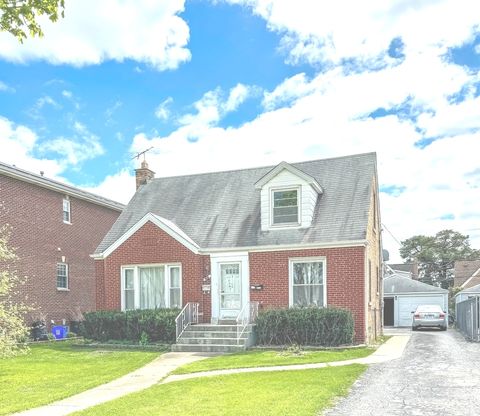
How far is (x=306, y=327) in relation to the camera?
16406mm

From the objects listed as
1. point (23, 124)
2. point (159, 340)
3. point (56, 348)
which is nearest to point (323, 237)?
point (159, 340)

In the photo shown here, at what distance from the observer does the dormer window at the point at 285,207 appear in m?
18.8

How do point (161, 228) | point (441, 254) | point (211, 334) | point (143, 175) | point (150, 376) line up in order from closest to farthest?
point (150, 376) → point (211, 334) → point (161, 228) → point (143, 175) → point (441, 254)

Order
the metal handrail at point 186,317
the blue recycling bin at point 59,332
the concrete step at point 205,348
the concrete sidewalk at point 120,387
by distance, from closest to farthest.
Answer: the concrete sidewalk at point 120,387
the concrete step at point 205,348
the metal handrail at point 186,317
the blue recycling bin at point 59,332

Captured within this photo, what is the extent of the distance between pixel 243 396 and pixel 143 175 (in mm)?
15681

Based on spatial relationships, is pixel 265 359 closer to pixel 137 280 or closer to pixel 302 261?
pixel 302 261

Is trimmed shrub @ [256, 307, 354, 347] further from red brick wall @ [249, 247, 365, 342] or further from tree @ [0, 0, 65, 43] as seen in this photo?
tree @ [0, 0, 65, 43]

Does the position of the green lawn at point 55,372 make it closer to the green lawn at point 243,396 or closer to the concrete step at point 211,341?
the concrete step at point 211,341

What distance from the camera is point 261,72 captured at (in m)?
15.7

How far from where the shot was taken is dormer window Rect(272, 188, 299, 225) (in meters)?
18.8

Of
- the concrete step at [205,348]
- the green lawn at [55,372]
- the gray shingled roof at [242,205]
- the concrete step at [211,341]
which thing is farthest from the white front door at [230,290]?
the green lawn at [55,372]

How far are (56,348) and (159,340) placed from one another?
11.2 feet

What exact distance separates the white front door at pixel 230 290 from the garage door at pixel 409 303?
22.5 m

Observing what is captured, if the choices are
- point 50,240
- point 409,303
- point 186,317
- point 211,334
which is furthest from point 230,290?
point 409,303
